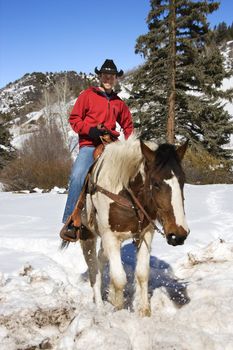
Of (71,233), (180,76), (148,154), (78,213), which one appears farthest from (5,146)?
(148,154)

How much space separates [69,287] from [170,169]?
7.13ft

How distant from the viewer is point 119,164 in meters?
4.18

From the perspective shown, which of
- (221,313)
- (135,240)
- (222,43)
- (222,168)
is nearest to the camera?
(221,313)

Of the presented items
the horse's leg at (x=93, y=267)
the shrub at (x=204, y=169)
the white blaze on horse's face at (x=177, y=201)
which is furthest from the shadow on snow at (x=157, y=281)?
the shrub at (x=204, y=169)

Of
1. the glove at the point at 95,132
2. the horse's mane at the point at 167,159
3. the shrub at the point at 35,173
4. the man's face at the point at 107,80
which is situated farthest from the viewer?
the shrub at the point at 35,173

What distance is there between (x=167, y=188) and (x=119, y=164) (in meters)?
0.84

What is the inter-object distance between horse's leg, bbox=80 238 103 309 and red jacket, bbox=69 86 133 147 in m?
1.32

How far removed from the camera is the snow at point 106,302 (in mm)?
3242

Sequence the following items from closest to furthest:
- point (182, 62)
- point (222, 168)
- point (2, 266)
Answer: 1. point (2, 266)
2. point (222, 168)
3. point (182, 62)

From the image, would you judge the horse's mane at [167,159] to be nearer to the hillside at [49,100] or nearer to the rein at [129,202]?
the rein at [129,202]

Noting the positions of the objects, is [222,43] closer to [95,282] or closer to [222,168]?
[222,168]

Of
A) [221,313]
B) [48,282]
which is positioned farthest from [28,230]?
[221,313]

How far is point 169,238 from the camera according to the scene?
345 cm

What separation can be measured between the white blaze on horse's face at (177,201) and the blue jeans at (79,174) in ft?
4.86
